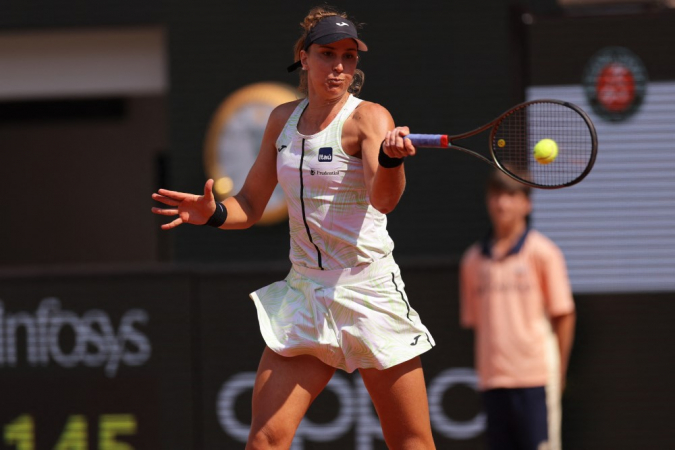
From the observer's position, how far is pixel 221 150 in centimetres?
828

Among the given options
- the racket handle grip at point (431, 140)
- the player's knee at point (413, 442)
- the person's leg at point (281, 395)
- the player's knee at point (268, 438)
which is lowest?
the player's knee at point (413, 442)

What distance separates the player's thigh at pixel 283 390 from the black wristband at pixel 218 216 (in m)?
0.47

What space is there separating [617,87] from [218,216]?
13.6 ft

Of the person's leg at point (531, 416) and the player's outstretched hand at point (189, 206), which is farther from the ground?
the player's outstretched hand at point (189, 206)

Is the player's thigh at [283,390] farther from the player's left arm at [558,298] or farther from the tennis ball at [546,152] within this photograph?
the player's left arm at [558,298]

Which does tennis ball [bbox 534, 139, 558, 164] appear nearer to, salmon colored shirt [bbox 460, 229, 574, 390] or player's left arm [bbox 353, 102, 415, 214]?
player's left arm [bbox 353, 102, 415, 214]

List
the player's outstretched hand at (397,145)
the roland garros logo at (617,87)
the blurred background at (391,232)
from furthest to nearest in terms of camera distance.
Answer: the roland garros logo at (617,87), the blurred background at (391,232), the player's outstretched hand at (397,145)

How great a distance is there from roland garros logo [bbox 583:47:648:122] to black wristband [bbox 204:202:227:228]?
3968 millimetres

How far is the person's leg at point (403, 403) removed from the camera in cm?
394

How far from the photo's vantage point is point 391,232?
816 centimetres

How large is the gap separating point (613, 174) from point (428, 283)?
4.49 feet

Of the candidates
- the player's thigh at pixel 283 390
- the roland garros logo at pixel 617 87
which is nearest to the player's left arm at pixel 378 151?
the player's thigh at pixel 283 390

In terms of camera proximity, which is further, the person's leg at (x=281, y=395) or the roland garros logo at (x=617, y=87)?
the roland garros logo at (x=617, y=87)

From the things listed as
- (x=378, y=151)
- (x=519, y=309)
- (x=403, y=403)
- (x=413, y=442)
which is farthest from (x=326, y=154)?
(x=519, y=309)
